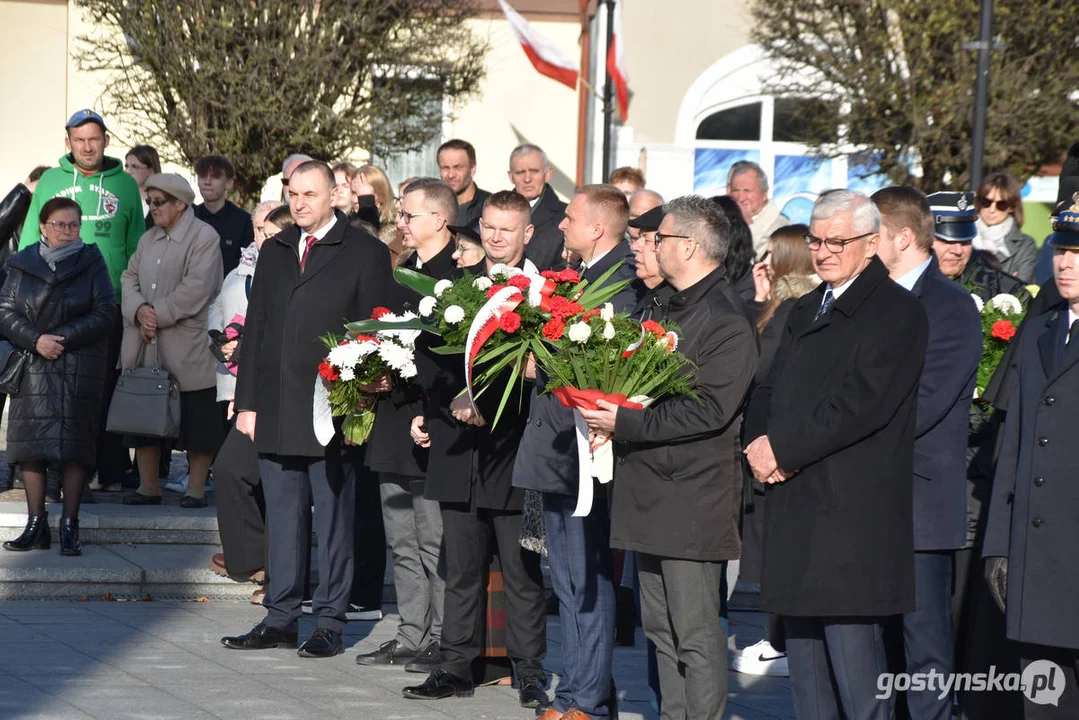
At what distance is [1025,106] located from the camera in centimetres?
1543

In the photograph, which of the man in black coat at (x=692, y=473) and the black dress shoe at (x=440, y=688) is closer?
the man in black coat at (x=692, y=473)

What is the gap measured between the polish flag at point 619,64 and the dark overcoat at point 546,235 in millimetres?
8747

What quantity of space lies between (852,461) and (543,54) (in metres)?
13.9

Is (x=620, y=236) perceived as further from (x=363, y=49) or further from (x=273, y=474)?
(x=363, y=49)

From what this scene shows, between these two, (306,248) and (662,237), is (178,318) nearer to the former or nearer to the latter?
(306,248)

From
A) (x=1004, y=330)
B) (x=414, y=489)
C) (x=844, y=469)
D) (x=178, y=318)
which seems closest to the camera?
(x=844, y=469)

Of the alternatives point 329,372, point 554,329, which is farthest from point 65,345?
point 554,329

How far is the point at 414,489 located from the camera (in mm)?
7395

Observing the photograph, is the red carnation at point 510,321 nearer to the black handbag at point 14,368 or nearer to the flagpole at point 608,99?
the black handbag at point 14,368

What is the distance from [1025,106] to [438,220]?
9.88 m

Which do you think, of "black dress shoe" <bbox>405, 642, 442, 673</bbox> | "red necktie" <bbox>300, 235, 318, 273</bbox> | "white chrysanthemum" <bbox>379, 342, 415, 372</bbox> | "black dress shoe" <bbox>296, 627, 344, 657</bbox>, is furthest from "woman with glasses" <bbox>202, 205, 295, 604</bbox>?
"black dress shoe" <bbox>405, 642, 442, 673</bbox>

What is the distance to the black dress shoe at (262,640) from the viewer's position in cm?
758

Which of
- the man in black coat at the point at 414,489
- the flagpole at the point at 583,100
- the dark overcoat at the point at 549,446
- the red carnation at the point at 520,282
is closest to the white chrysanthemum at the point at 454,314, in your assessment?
the red carnation at the point at 520,282

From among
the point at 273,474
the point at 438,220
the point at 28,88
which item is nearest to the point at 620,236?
the point at 438,220
